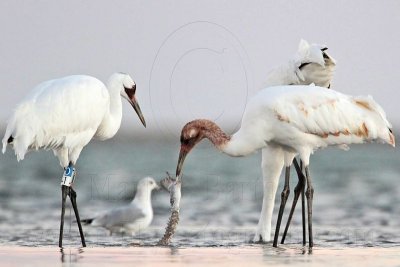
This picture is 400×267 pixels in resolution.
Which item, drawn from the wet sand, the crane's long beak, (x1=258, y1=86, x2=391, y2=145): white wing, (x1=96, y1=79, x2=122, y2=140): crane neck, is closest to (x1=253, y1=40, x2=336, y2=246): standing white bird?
(x1=258, y1=86, x2=391, y2=145): white wing

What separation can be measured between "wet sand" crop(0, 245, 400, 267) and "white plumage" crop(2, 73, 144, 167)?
2.06 meters

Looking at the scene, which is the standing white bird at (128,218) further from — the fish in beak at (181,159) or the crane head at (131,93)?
the fish in beak at (181,159)

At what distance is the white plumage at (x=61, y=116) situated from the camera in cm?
1421

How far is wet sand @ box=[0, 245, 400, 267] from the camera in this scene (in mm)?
11242

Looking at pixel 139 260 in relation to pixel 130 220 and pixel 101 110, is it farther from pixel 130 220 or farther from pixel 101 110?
pixel 130 220

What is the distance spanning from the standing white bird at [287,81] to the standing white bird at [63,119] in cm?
214

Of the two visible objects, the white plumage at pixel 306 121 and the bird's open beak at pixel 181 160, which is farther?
the bird's open beak at pixel 181 160

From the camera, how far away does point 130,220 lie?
672 inches

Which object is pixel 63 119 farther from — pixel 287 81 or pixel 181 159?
pixel 287 81

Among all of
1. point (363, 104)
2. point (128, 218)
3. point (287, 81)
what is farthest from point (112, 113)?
point (363, 104)

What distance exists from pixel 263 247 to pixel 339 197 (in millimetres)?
10554

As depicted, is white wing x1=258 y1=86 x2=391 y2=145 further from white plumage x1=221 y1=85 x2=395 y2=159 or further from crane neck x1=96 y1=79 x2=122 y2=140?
crane neck x1=96 y1=79 x2=122 y2=140

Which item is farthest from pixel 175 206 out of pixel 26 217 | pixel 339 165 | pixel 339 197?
pixel 339 165

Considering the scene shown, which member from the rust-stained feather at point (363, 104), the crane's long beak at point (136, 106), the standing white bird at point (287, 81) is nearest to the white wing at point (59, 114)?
the crane's long beak at point (136, 106)
